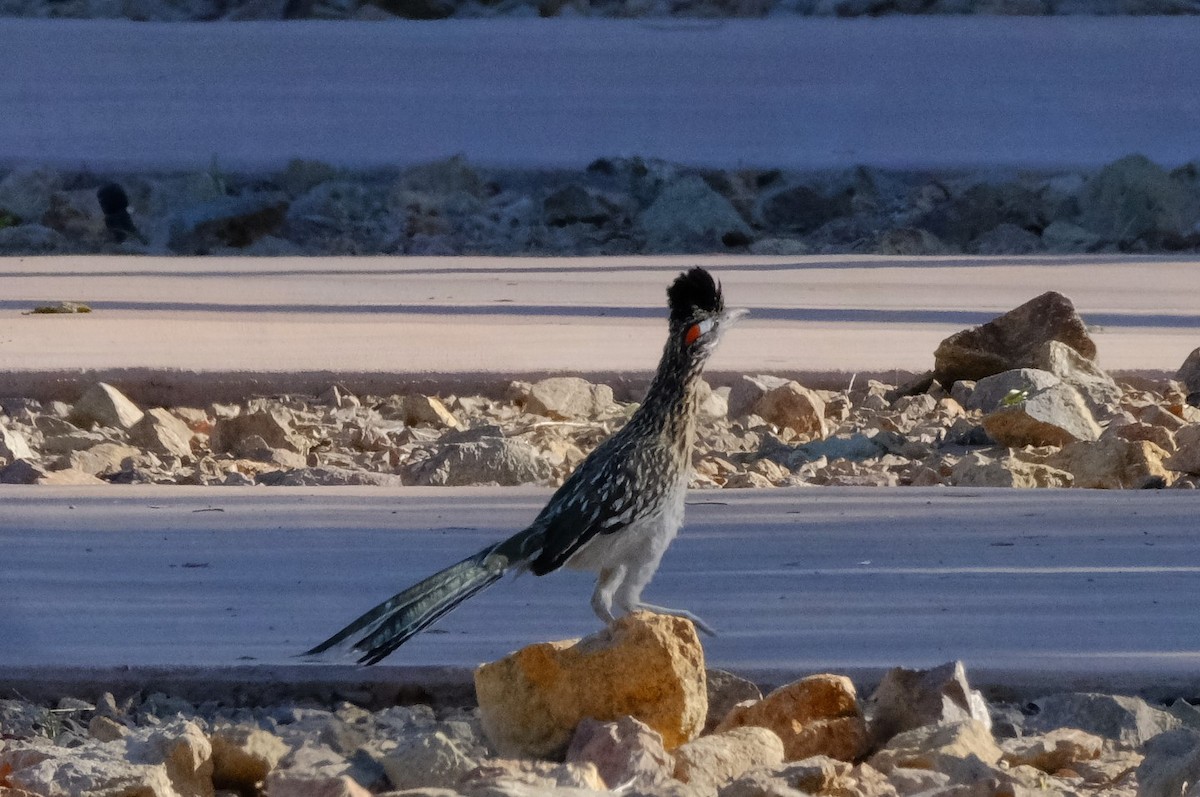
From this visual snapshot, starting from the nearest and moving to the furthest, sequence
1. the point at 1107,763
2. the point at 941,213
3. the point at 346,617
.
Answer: the point at 1107,763, the point at 346,617, the point at 941,213

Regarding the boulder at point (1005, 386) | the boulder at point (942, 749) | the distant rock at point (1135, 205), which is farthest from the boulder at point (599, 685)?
the distant rock at point (1135, 205)

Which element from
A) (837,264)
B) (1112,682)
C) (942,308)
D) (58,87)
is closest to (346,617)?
(1112,682)

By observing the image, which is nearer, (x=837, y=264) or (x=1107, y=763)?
(x=1107, y=763)

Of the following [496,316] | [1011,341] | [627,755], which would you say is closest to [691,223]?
[496,316]

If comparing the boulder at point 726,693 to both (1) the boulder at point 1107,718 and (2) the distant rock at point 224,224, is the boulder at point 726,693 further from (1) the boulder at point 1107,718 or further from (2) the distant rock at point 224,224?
(2) the distant rock at point 224,224

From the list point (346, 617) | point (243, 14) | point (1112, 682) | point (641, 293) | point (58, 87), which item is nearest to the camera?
point (1112, 682)

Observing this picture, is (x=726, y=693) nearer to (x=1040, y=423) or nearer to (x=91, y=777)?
(x=91, y=777)

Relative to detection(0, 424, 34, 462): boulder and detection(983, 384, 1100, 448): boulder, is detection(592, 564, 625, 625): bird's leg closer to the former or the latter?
detection(983, 384, 1100, 448): boulder

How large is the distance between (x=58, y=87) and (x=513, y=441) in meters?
15.9

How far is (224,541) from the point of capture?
19.6 ft

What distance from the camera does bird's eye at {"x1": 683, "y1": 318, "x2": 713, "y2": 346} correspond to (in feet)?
14.4

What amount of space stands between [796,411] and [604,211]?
30.5 feet

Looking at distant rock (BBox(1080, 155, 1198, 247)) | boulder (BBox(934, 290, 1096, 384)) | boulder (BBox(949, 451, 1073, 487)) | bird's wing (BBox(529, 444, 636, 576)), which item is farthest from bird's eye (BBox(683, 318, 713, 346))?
distant rock (BBox(1080, 155, 1198, 247))

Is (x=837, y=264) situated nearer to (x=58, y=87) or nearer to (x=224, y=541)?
(x=224, y=541)
